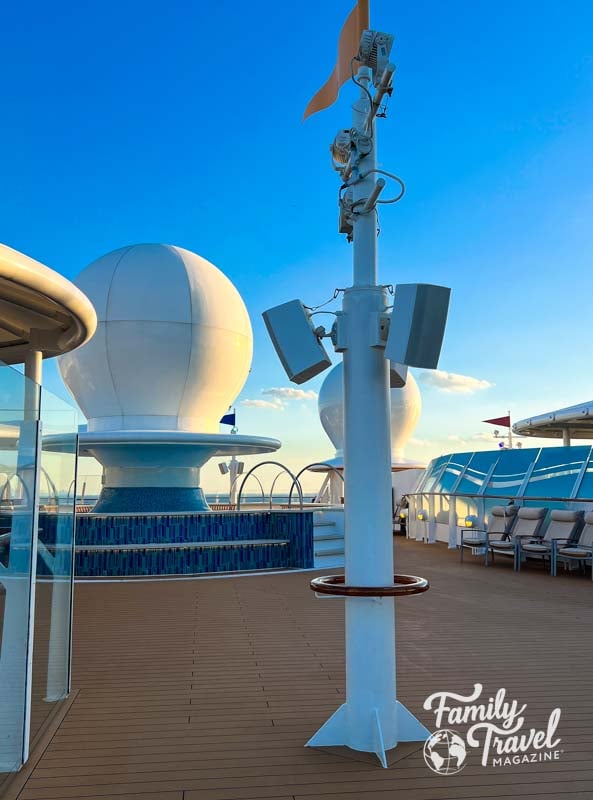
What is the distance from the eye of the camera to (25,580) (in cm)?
318

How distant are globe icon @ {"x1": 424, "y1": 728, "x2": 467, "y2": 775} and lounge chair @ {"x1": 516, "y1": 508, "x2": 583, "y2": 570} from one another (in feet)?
21.8

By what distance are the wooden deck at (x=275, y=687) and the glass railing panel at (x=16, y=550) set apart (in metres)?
0.25

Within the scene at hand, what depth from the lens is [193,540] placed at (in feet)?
32.3

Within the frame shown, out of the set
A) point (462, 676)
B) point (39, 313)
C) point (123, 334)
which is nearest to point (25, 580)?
point (39, 313)

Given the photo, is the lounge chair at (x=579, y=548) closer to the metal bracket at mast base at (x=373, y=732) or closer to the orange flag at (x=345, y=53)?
the metal bracket at mast base at (x=373, y=732)

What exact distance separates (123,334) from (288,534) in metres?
4.27

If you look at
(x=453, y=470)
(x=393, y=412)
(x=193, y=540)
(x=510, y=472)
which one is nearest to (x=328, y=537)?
(x=193, y=540)

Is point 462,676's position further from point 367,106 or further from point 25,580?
point 367,106

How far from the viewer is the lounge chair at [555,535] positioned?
9633 mm

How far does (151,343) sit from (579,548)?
714 centimetres

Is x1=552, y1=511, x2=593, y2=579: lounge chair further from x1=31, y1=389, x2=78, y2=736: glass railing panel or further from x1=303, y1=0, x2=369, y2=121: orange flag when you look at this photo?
x1=303, y1=0, x2=369, y2=121: orange flag

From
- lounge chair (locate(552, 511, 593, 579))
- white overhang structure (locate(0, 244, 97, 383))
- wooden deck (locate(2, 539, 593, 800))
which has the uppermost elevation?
white overhang structure (locate(0, 244, 97, 383))

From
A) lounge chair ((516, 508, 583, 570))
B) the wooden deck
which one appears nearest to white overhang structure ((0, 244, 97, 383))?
the wooden deck

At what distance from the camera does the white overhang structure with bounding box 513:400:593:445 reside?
14.3 meters
